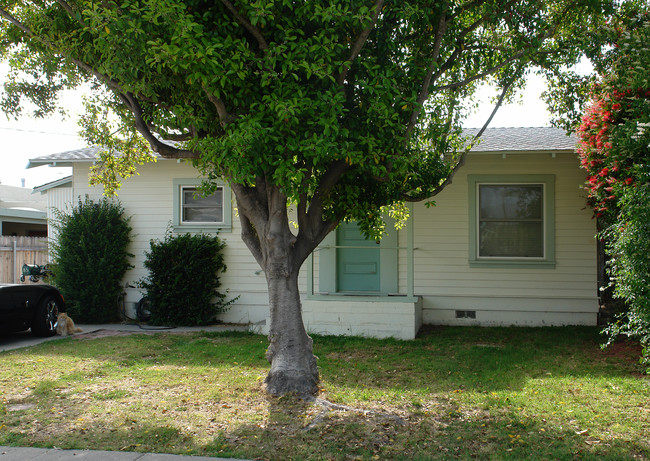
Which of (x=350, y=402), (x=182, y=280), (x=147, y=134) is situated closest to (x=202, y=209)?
(x=182, y=280)

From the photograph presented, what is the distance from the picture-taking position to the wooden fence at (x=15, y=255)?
16031mm

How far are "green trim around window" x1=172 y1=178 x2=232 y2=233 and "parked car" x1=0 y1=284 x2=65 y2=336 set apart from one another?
8.79 ft

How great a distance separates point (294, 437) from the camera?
4.54 metres

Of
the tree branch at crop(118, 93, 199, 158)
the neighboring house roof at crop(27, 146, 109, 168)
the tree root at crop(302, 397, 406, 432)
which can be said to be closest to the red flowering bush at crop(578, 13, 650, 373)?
the tree root at crop(302, 397, 406, 432)

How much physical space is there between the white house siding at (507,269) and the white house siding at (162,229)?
3.38m

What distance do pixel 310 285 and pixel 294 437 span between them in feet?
17.7

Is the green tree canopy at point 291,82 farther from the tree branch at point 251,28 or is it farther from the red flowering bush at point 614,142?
the red flowering bush at point 614,142

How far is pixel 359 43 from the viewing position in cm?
542

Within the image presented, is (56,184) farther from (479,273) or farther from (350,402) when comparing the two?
(350,402)

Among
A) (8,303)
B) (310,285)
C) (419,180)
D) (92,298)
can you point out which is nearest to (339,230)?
(310,285)

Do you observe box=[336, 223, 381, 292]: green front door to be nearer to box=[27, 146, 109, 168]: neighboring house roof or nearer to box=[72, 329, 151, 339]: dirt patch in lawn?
box=[72, 329, 151, 339]: dirt patch in lawn

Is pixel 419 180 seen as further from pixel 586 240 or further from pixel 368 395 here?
pixel 586 240

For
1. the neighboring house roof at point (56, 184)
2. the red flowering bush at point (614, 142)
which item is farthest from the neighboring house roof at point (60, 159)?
the red flowering bush at point (614, 142)

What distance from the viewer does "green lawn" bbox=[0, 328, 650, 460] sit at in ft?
14.5
